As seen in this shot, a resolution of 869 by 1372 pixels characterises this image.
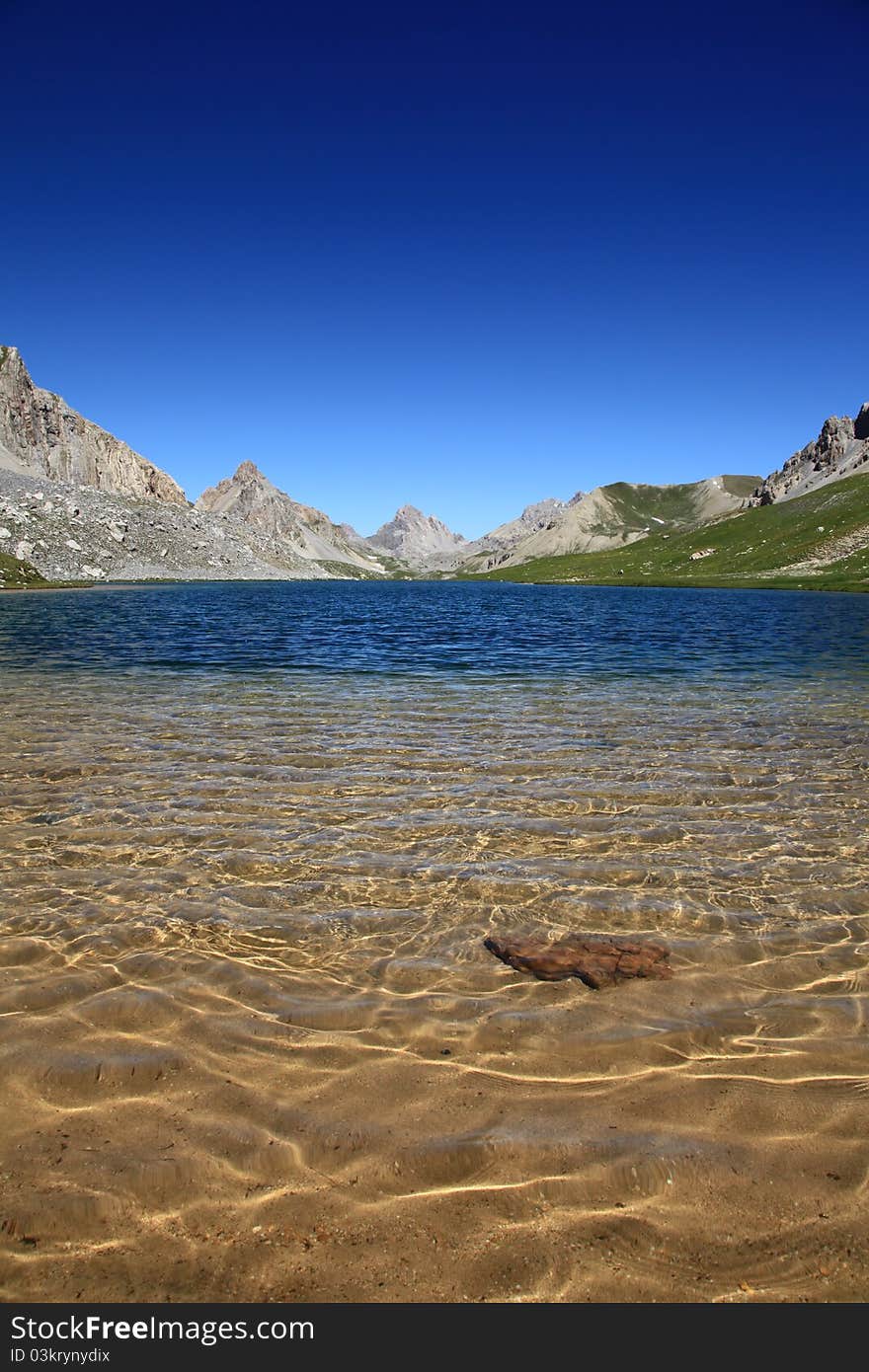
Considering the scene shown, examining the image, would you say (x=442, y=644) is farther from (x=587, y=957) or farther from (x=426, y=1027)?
(x=426, y=1027)

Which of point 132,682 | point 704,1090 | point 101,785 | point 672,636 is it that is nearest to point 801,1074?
point 704,1090

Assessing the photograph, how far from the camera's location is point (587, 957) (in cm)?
809

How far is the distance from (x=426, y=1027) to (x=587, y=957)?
220 centimetres

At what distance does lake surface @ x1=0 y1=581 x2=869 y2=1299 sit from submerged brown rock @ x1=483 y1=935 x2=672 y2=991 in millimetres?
230

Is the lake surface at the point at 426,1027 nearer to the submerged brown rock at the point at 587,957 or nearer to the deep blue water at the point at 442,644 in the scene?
the submerged brown rock at the point at 587,957

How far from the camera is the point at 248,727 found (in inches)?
799

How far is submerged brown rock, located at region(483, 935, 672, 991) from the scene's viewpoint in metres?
7.80

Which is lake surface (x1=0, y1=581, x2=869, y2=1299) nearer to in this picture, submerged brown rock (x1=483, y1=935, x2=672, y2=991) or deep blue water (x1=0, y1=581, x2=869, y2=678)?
submerged brown rock (x1=483, y1=935, x2=672, y2=991)

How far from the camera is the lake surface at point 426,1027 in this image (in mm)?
4434

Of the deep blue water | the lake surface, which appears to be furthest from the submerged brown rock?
the deep blue water

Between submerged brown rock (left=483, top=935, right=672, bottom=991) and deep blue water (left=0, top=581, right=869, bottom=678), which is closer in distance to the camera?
submerged brown rock (left=483, top=935, right=672, bottom=991)

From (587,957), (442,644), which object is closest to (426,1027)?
(587,957)
